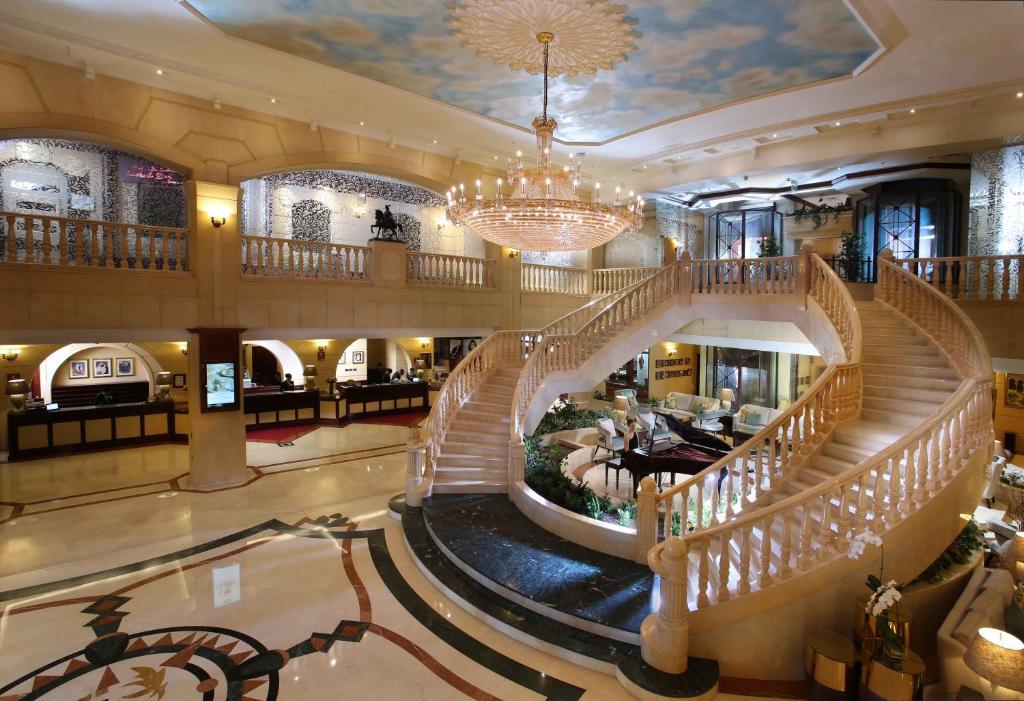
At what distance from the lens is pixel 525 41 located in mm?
5340

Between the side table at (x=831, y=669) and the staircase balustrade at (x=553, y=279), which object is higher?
the staircase balustrade at (x=553, y=279)

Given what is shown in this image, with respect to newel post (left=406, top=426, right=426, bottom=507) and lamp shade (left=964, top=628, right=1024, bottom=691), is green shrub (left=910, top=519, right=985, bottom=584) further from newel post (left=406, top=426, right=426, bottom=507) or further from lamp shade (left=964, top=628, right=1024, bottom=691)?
newel post (left=406, top=426, right=426, bottom=507)

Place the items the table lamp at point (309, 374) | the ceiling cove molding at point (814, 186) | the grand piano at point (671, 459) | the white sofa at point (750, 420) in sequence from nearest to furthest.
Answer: the grand piano at point (671, 459) → the ceiling cove molding at point (814, 186) → the white sofa at point (750, 420) → the table lamp at point (309, 374)

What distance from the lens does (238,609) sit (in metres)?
4.68

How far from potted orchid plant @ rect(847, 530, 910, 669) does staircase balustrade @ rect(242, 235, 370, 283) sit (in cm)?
818

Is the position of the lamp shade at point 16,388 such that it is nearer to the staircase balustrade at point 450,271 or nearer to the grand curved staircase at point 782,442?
the staircase balustrade at point 450,271

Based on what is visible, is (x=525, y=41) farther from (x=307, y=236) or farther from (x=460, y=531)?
(x=307, y=236)

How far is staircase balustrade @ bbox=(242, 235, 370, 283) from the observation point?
27.1ft

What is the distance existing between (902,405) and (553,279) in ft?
25.6

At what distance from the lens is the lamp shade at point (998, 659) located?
284cm

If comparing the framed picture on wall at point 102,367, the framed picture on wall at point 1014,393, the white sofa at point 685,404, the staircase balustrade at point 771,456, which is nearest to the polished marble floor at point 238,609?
the staircase balustrade at point 771,456

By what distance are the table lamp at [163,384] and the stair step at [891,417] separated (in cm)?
1308

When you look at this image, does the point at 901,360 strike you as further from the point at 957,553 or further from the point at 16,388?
the point at 16,388

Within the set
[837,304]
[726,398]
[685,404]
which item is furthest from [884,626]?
[685,404]
